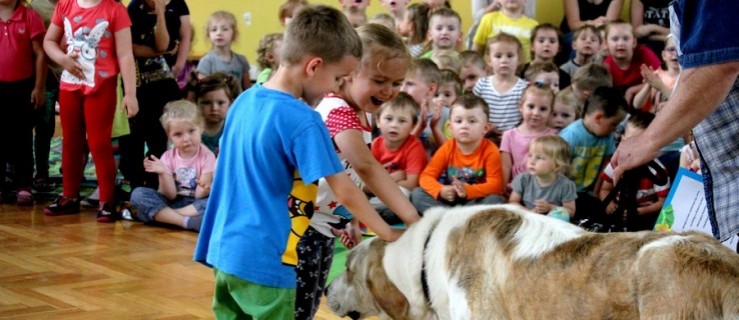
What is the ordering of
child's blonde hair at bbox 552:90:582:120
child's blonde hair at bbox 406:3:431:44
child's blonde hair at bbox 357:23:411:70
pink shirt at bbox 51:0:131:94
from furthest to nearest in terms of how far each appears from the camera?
child's blonde hair at bbox 406:3:431:44
child's blonde hair at bbox 552:90:582:120
pink shirt at bbox 51:0:131:94
child's blonde hair at bbox 357:23:411:70

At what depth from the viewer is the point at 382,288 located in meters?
3.63

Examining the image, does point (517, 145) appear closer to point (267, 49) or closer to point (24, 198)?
point (267, 49)

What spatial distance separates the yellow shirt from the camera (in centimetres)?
959

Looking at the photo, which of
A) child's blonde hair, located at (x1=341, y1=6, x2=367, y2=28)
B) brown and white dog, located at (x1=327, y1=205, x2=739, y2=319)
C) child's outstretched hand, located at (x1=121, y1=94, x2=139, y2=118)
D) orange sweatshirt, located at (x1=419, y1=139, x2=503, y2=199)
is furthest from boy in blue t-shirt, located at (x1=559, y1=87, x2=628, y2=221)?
brown and white dog, located at (x1=327, y1=205, x2=739, y2=319)

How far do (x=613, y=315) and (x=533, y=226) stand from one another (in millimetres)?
435

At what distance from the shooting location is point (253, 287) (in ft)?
10.8

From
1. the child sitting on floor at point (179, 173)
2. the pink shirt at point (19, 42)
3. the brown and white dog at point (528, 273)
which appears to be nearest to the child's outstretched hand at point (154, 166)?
the child sitting on floor at point (179, 173)

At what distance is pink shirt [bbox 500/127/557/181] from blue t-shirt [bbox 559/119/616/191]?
0.23 m

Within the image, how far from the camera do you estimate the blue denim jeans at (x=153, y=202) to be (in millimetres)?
7223

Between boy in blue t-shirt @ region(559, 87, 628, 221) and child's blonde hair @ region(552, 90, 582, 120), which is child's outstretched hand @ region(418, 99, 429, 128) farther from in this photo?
boy in blue t-shirt @ region(559, 87, 628, 221)

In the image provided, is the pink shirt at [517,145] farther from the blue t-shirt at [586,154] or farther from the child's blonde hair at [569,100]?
the child's blonde hair at [569,100]

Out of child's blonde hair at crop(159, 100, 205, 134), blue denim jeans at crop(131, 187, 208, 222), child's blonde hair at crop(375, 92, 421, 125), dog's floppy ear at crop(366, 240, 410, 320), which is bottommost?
blue denim jeans at crop(131, 187, 208, 222)

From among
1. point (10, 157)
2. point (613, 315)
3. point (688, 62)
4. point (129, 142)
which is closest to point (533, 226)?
point (613, 315)

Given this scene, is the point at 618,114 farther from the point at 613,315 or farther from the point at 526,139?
the point at 613,315
